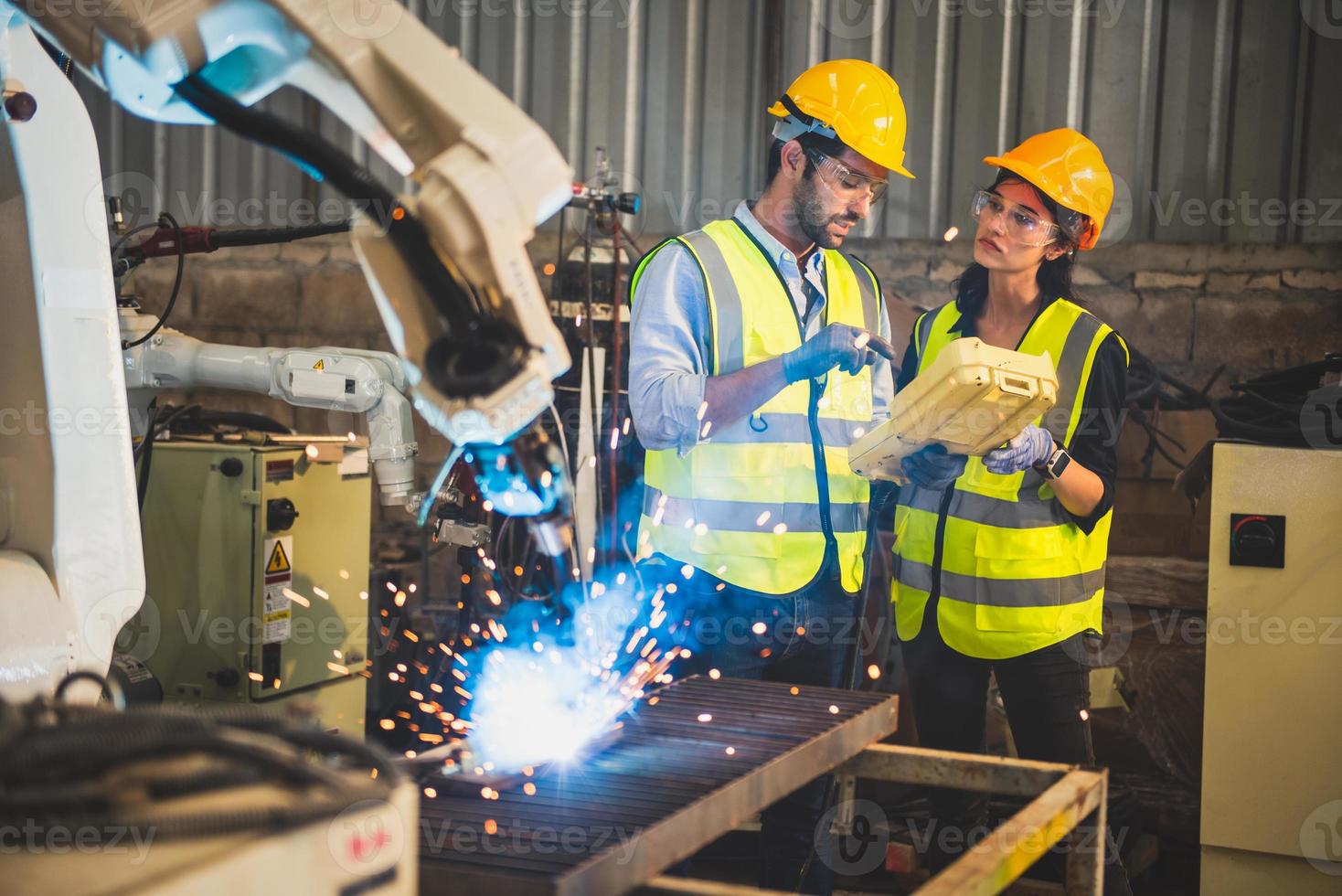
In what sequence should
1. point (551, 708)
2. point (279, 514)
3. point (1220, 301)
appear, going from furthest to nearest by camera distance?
1. point (1220, 301)
2. point (279, 514)
3. point (551, 708)

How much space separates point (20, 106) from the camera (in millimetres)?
1516

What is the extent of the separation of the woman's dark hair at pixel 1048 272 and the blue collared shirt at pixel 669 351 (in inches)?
31.9

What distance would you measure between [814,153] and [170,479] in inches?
79.2

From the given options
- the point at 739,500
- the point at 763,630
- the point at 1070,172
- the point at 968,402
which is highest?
the point at 1070,172

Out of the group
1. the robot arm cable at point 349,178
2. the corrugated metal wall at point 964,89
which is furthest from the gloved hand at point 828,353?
the corrugated metal wall at point 964,89

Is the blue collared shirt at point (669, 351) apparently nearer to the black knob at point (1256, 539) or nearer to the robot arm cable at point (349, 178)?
the robot arm cable at point (349, 178)

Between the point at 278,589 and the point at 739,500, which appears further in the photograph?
the point at 278,589

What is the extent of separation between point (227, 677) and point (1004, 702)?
200 cm

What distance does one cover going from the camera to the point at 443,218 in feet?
3.81

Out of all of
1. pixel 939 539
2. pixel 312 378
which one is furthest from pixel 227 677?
pixel 939 539

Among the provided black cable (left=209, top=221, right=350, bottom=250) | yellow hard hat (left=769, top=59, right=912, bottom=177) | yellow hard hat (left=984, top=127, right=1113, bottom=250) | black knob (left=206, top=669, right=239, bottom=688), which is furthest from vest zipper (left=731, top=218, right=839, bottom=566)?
black knob (left=206, top=669, right=239, bottom=688)

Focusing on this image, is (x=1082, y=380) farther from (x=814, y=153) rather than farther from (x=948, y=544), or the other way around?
(x=814, y=153)

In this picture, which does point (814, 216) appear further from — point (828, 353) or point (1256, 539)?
point (1256, 539)

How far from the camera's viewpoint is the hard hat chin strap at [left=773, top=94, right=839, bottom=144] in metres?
2.69
